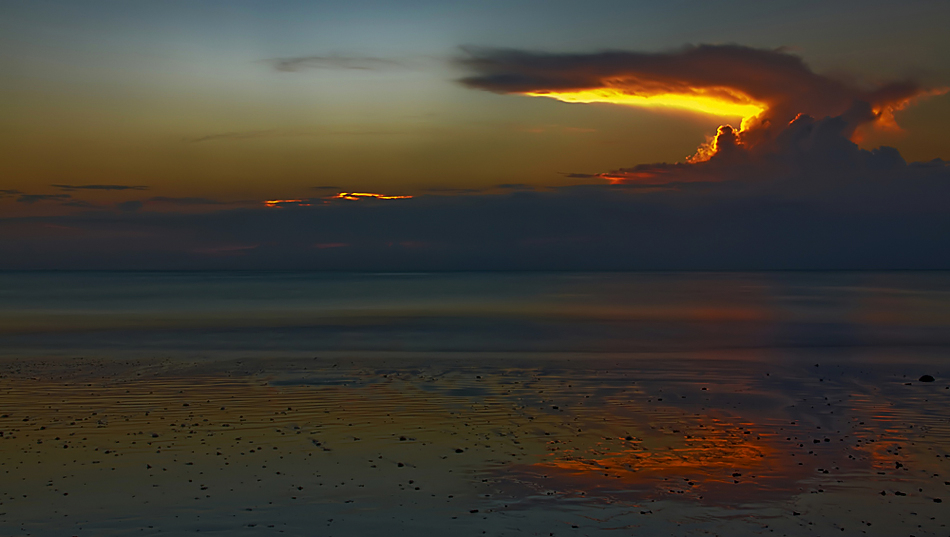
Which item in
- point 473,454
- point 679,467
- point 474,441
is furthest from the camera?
point 474,441

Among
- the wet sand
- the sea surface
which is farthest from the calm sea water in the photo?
the wet sand

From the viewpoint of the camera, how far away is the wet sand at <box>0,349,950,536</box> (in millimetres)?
8359

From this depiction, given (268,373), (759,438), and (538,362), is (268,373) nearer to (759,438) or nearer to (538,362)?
(538,362)

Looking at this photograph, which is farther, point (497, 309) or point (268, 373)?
point (497, 309)

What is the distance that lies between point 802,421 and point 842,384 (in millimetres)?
5425

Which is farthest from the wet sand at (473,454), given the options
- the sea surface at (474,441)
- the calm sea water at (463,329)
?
the calm sea water at (463,329)

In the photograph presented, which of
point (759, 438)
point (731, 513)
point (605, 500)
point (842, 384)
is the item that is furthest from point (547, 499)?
point (842, 384)

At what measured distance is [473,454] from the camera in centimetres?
1102

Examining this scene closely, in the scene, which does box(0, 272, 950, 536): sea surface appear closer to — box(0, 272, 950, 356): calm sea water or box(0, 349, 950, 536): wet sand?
box(0, 349, 950, 536): wet sand

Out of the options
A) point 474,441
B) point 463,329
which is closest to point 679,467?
point 474,441

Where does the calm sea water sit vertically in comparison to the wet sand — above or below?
below

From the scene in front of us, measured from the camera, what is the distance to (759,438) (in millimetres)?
11992

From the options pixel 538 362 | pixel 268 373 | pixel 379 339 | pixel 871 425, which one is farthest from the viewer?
pixel 379 339

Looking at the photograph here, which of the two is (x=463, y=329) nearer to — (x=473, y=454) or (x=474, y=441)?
(x=474, y=441)
